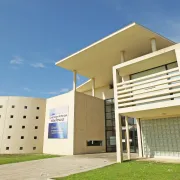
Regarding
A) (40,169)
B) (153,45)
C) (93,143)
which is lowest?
(40,169)

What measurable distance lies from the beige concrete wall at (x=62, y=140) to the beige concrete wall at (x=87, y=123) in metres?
0.49

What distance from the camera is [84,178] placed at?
22.0 ft

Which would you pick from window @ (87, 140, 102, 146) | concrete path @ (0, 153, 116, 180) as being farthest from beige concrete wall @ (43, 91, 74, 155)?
concrete path @ (0, 153, 116, 180)

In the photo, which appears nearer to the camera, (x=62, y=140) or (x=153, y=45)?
(x=153, y=45)

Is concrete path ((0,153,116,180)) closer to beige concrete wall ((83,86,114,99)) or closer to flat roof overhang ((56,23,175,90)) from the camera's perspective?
flat roof overhang ((56,23,175,90))

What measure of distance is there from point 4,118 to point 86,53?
13.3m

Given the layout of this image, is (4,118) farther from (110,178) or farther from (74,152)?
(110,178)

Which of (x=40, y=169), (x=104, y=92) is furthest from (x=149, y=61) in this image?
(x=104, y=92)

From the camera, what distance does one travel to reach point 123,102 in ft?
46.2

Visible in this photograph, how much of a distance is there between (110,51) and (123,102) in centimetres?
570

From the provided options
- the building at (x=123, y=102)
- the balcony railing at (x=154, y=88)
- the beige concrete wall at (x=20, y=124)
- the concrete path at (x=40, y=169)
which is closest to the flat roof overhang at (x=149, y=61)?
the building at (x=123, y=102)

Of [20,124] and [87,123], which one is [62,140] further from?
[20,124]

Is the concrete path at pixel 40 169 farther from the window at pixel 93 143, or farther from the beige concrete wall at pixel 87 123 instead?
the window at pixel 93 143

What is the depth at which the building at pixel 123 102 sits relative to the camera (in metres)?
11.6
